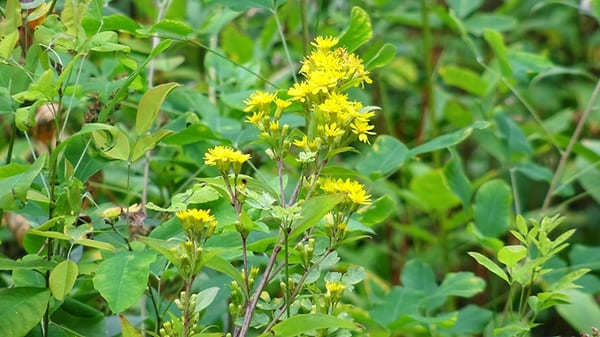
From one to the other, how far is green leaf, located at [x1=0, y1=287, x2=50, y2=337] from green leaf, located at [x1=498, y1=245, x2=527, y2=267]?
1.74ft

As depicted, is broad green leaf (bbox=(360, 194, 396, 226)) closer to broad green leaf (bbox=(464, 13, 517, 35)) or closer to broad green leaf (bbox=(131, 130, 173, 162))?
broad green leaf (bbox=(131, 130, 173, 162))

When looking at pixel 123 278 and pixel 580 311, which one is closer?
pixel 123 278

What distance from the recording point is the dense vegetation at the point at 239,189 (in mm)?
928

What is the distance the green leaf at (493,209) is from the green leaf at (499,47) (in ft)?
0.71

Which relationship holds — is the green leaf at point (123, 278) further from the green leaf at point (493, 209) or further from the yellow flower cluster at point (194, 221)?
the green leaf at point (493, 209)

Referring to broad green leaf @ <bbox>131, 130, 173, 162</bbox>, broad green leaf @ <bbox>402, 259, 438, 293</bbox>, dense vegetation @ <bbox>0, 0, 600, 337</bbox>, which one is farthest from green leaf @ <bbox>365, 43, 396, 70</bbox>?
broad green leaf @ <bbox>402, 259, 438, 293</bbox>

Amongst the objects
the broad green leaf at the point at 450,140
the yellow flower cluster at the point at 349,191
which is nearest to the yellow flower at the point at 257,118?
the yellow flower cluster at the point at 349,191

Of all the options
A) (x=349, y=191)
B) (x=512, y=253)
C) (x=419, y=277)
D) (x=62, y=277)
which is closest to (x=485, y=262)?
(x=512, y=253)

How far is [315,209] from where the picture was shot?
87 centimetres

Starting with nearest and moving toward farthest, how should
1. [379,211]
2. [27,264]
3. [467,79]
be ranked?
[27,264] < [379,211] < [467,79]

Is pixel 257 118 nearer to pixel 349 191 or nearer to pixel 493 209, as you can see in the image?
pixel 349 191

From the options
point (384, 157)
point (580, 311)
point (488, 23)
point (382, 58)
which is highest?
point (382, 58)

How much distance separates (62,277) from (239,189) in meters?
0.21

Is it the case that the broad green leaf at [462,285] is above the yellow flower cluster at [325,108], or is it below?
below
